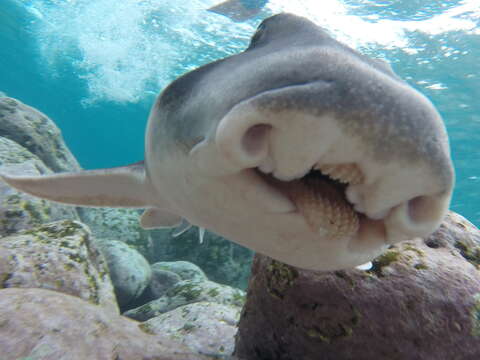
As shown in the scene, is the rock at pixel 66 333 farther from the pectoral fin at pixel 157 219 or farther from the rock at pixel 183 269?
the rock at pixel 183 269

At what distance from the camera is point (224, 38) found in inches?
856

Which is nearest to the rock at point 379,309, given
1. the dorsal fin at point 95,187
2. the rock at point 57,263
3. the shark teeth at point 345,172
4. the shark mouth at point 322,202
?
the shark mouth at point 322,202

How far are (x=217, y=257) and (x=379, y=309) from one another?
29.2 ft

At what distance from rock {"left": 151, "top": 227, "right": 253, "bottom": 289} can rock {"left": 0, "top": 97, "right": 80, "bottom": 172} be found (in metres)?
5.02

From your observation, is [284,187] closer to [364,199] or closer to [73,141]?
[364,199]

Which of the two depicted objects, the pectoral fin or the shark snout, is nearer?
the shark snout

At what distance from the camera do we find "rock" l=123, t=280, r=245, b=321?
5.70 metres

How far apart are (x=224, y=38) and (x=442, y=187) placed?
22.7m

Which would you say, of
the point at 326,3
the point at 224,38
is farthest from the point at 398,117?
the point at 224,38

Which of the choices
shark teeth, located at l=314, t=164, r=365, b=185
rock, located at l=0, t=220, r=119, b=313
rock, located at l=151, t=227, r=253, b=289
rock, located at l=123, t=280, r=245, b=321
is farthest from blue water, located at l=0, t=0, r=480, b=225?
shark teeth, located at l=314, t=164, r=365, b=185

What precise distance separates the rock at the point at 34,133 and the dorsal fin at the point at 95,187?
8475 millimetres

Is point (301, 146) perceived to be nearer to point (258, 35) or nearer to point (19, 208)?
point (258, 35)

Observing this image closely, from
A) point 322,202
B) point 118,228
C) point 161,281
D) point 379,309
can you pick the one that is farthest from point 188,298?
point 118,228

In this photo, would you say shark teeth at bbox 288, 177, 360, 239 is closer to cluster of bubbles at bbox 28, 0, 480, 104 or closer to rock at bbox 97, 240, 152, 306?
rock at bbox 97, 240, 152, 306
